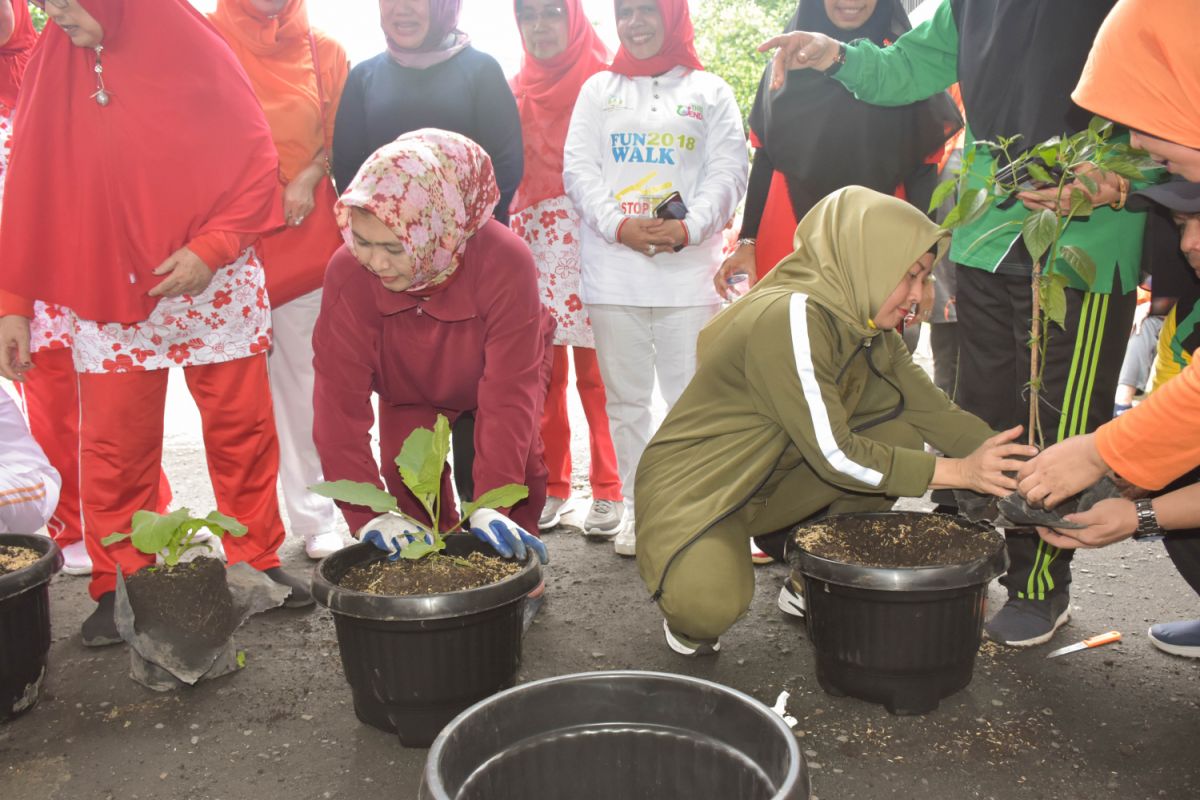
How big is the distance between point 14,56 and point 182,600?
180 centimetres

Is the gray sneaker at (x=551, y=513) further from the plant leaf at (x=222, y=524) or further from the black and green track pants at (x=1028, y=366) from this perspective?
the black and green track pants at (x=1028, y=366)

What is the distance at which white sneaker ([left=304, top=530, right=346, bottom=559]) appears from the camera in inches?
124

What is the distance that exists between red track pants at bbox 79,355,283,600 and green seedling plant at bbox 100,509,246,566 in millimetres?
262

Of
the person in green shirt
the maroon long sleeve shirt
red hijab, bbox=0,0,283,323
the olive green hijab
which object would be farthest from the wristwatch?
red hijab, bbox=0,0,283,323

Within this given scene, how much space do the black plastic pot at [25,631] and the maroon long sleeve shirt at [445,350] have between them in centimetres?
63

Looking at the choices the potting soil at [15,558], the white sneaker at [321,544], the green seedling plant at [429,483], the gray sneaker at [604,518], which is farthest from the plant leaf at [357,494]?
the gray sneaker at [604,518]

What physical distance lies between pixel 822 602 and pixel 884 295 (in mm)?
655

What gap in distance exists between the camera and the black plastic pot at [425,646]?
1.84 meters

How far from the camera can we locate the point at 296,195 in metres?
2.96

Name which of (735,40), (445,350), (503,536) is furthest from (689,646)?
(735,40)

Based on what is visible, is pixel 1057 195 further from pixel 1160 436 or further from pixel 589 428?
pixel 589 428

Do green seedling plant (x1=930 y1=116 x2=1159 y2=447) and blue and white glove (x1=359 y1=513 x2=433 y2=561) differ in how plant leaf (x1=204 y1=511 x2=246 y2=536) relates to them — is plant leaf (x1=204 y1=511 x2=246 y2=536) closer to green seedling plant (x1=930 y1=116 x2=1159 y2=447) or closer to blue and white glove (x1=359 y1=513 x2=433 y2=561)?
blue and white glove (x1=359 y1=513 x2=433 y2=561)

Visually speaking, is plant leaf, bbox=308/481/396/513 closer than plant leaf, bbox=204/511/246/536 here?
Yes

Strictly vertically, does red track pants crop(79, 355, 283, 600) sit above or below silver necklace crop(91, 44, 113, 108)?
below
